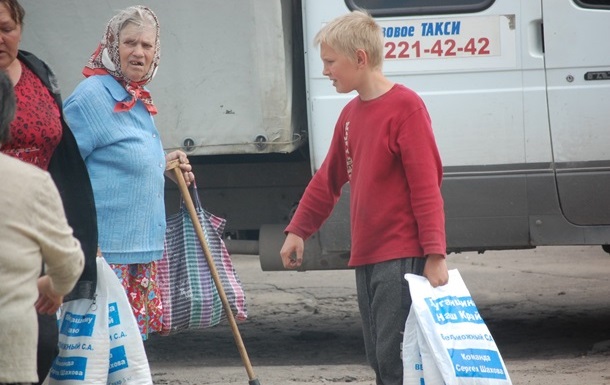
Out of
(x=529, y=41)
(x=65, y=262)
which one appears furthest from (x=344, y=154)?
(x=529, y=41)

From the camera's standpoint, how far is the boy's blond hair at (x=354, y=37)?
4.12 metres

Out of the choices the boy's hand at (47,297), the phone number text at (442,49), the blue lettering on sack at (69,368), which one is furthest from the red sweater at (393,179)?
the phone number text at (442,49)

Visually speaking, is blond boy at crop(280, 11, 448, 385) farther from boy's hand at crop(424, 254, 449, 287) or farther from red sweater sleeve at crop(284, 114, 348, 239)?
red sweater sleeve at crop(284, 114, 348, 239)

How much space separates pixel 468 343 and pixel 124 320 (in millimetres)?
1186

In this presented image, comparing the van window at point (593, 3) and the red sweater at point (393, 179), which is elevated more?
the van window at point (593, 3)

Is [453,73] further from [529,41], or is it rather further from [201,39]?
[201,39]

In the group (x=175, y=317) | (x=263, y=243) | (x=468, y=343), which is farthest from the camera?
(x=263, y=243)

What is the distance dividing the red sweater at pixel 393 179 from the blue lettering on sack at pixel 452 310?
0.56 feet

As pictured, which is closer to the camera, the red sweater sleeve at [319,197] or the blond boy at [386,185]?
the blond boy at [386,185]

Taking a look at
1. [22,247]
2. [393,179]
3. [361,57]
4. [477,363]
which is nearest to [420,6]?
[361,57]

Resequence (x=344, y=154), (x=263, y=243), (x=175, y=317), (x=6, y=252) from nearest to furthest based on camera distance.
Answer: (x=6, y=252) < (x=344, y=154) < (x=175, y=317) < (x=263, y=243)

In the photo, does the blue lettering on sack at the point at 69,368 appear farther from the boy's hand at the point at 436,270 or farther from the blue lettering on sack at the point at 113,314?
the boy's hand at the point at 436,270

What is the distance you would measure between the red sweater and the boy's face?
96mm

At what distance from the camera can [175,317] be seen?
474 cm
